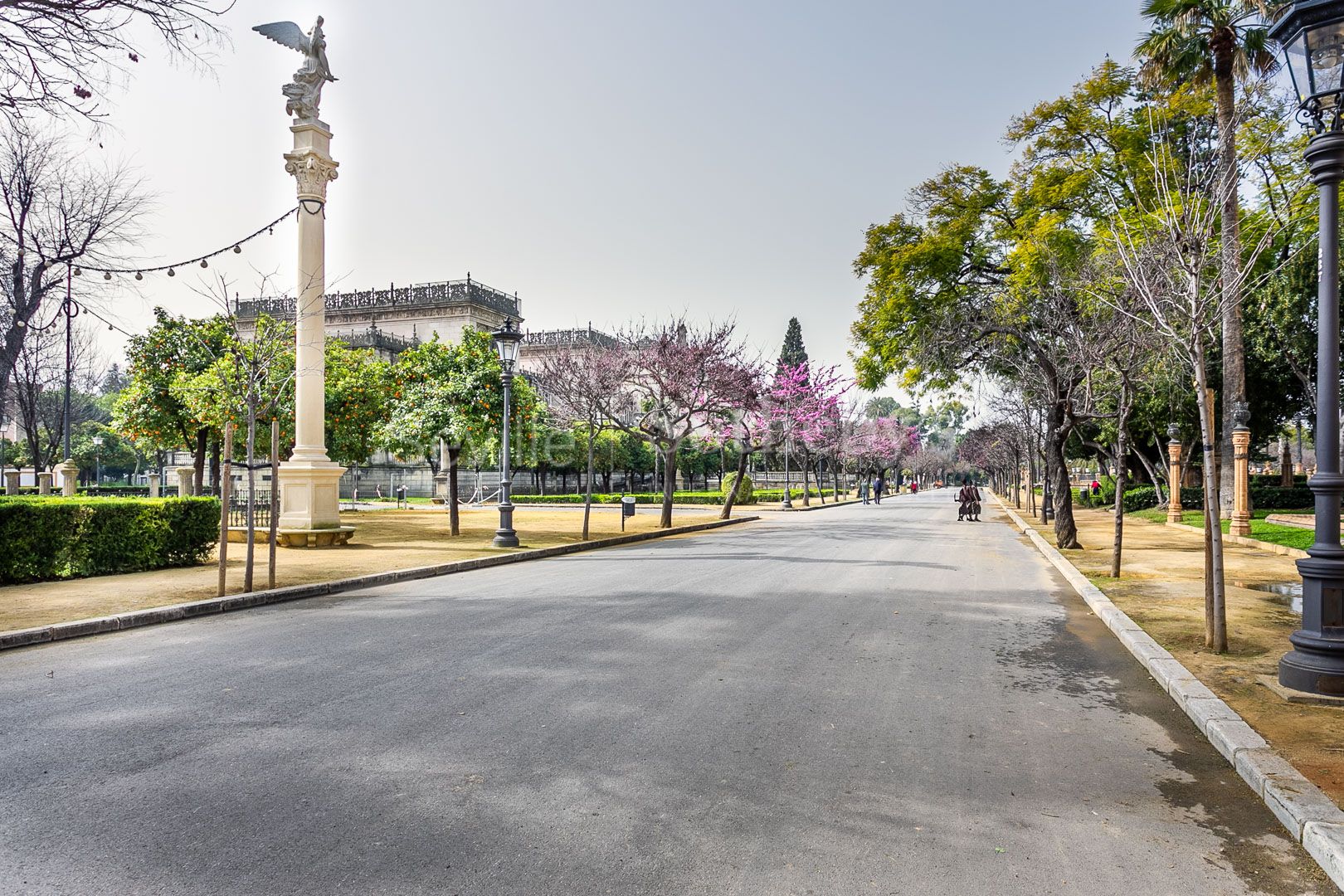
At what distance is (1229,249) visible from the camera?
33.5 feet

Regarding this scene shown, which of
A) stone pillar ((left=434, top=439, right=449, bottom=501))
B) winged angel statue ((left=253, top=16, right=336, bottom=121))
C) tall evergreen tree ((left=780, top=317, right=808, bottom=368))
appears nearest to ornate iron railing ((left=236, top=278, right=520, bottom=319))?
stone pillar ((left=434, top=439, right=449, bottom=501))

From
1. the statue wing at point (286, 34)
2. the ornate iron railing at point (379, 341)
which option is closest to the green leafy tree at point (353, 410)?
the statue wing at point (286, 34)

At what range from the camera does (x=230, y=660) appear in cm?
693

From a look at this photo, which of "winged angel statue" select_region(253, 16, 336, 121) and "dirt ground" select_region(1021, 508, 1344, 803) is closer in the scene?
"dirt ground" select_region(1021, 508, 1344, 803)

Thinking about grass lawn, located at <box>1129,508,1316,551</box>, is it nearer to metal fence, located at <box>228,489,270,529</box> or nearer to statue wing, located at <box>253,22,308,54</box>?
statue wing, located at <box>253,22,308,54</box>

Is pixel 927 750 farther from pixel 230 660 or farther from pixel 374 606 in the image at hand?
pixel 374 606

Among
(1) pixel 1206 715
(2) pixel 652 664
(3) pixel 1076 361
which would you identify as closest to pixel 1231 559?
(3) pixel 1076 361

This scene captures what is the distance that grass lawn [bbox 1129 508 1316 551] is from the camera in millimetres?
17172

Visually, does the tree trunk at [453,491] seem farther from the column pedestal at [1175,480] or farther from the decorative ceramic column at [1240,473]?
the column pedestal at [1175,480]

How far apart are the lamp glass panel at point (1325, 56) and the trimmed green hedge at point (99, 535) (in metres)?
14.3

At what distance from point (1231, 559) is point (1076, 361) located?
4586 millimetres

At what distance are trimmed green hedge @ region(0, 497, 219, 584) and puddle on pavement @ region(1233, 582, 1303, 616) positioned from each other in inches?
587

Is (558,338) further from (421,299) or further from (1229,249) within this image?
(1229,249)

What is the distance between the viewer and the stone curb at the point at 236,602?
7828 mm
